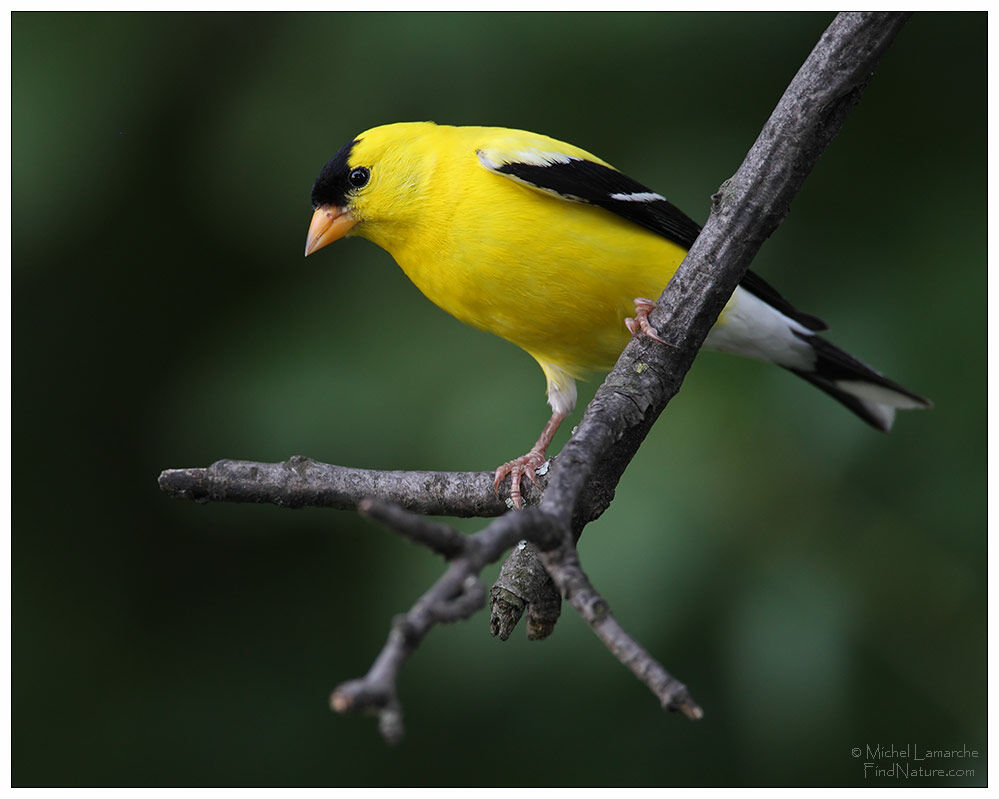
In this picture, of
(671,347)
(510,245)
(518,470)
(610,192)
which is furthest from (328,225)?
(671,347)

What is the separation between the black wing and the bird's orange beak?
509 mm

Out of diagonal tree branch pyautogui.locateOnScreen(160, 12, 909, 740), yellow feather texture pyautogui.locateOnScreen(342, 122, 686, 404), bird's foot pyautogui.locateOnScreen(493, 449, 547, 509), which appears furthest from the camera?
yellow feather texture pyautogui.locateOnScreen(342, 122, 686, 404)

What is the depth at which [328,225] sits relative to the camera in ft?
9.89

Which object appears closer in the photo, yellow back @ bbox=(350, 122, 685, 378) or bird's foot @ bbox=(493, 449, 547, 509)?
bird's foot @ bbox=(493, 449, 547, 509)

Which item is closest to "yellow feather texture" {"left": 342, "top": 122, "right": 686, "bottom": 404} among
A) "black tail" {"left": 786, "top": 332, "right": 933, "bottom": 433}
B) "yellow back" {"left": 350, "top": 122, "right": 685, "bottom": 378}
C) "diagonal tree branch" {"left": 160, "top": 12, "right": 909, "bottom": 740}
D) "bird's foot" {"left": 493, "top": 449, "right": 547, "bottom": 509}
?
"yellow back" {"left": 350, "top": 122, "right": 685, "bottom": 378}

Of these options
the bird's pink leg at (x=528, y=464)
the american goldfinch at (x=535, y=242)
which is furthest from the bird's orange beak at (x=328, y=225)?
the bird's pink leg at (x=528, y=464)

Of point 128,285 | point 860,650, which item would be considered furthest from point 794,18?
point 128,285

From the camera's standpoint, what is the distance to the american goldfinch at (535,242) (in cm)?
268

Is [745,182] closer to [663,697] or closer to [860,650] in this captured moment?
[663,697]

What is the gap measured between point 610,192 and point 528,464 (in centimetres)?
81

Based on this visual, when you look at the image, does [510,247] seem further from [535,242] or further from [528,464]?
[528,464]

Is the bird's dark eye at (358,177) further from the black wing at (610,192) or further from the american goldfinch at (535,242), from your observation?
the black wing at (610,192)

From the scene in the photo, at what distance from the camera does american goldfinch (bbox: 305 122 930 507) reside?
2678 mm

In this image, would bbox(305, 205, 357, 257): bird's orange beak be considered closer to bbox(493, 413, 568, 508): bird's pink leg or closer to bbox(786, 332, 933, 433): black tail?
bbox(493, 413, 568, 508): bird's pink leg
